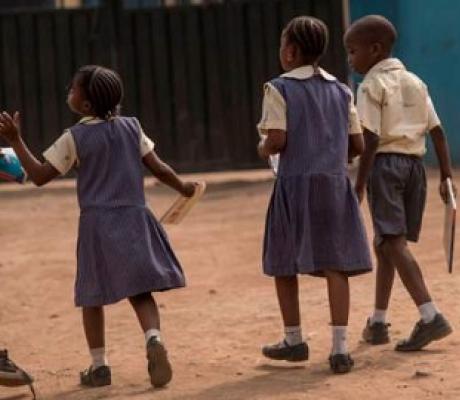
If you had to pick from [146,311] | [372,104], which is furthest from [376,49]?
[146,311]

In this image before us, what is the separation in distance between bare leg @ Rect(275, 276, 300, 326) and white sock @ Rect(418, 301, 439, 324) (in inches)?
20.5

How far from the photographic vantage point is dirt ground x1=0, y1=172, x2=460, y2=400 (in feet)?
17.5

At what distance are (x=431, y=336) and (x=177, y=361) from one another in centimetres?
105

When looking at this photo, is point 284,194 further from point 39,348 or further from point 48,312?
point 48,312

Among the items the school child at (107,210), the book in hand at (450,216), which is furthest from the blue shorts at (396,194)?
the school child at (107,210)

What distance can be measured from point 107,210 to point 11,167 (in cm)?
52

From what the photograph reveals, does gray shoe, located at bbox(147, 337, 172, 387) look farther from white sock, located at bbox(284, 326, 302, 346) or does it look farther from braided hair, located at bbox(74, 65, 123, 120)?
braided hair, located at bbox(74, 65, 123, 120)

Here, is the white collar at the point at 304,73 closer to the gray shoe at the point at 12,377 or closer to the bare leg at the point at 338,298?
the bare leg at the point at 338,298

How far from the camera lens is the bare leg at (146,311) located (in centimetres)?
544

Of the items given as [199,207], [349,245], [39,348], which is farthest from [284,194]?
[199,207]

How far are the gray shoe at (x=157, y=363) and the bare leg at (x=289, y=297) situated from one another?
581mm

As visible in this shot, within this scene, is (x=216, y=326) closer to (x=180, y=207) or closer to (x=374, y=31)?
(x=180, y=207)

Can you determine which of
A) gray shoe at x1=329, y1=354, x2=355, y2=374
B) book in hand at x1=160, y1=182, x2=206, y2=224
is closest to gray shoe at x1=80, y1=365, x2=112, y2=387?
book in hand at x1=160, y1=182, x2=206, y2=224

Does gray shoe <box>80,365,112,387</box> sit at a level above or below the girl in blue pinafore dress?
below
